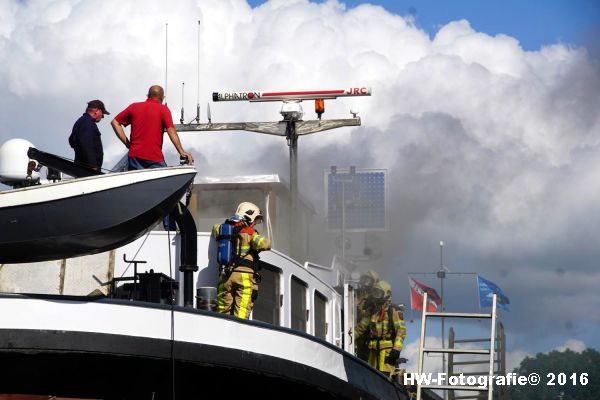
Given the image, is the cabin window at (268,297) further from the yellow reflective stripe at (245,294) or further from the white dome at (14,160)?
the white dome at (14,160)

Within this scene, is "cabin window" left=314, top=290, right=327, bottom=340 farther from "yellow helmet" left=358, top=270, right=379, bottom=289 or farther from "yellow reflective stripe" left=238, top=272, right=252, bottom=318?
"yellow reflective stripe" left=238, top=272, right=252, bottom=318

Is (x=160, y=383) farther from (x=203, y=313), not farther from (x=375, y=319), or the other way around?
(x=375, y=319)

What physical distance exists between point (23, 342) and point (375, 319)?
7617 millimetres

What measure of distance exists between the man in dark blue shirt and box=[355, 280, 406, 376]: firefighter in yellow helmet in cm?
635

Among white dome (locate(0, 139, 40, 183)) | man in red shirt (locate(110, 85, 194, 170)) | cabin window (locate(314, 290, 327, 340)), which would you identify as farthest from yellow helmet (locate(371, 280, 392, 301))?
white dome (locate(0, 139, 40, 183))

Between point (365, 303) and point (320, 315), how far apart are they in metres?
2.38

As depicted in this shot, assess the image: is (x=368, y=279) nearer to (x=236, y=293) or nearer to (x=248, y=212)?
(x=248, y=212)

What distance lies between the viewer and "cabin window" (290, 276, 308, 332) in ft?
45.6

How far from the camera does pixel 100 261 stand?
12805 mm

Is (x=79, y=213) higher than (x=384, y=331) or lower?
higher

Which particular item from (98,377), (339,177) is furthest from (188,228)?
(339,177)

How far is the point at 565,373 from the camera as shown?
7969cm

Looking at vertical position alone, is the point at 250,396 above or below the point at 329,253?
below

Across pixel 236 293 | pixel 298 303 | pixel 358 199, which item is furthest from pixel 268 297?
pixel 358 199
